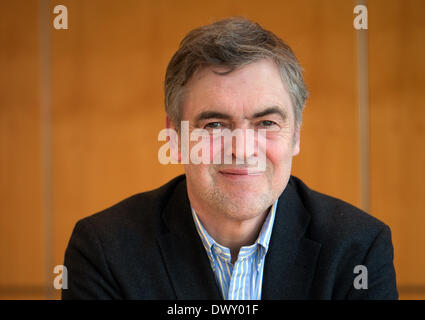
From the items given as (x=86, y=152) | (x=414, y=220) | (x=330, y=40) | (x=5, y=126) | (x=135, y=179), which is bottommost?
(x=414, y=220)

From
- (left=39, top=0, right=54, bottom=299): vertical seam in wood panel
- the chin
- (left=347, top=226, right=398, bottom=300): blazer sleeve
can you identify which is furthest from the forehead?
(left=39, top=0, right=54, bottom=299): vertical seam in wood panel

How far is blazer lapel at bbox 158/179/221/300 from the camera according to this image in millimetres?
1278

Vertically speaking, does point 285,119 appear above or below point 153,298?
above

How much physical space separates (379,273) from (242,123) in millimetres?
587

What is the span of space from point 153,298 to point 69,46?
1.88 metres

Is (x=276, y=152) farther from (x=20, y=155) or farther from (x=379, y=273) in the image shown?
(x=20, y=155)

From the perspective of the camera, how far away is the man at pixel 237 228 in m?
1.27

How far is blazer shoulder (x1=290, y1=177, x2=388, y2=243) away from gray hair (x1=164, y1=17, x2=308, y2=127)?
27 centimetres

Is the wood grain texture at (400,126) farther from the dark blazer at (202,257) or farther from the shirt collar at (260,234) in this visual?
the shirt collar at (260,234)

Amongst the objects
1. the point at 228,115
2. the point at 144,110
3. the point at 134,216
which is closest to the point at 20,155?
the point at 144,110

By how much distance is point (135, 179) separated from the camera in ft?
8.63

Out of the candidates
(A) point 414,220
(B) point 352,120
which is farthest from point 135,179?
(A) point 414,220

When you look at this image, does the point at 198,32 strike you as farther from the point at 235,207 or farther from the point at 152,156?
the point at 152,156

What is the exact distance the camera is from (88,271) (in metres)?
1.31
